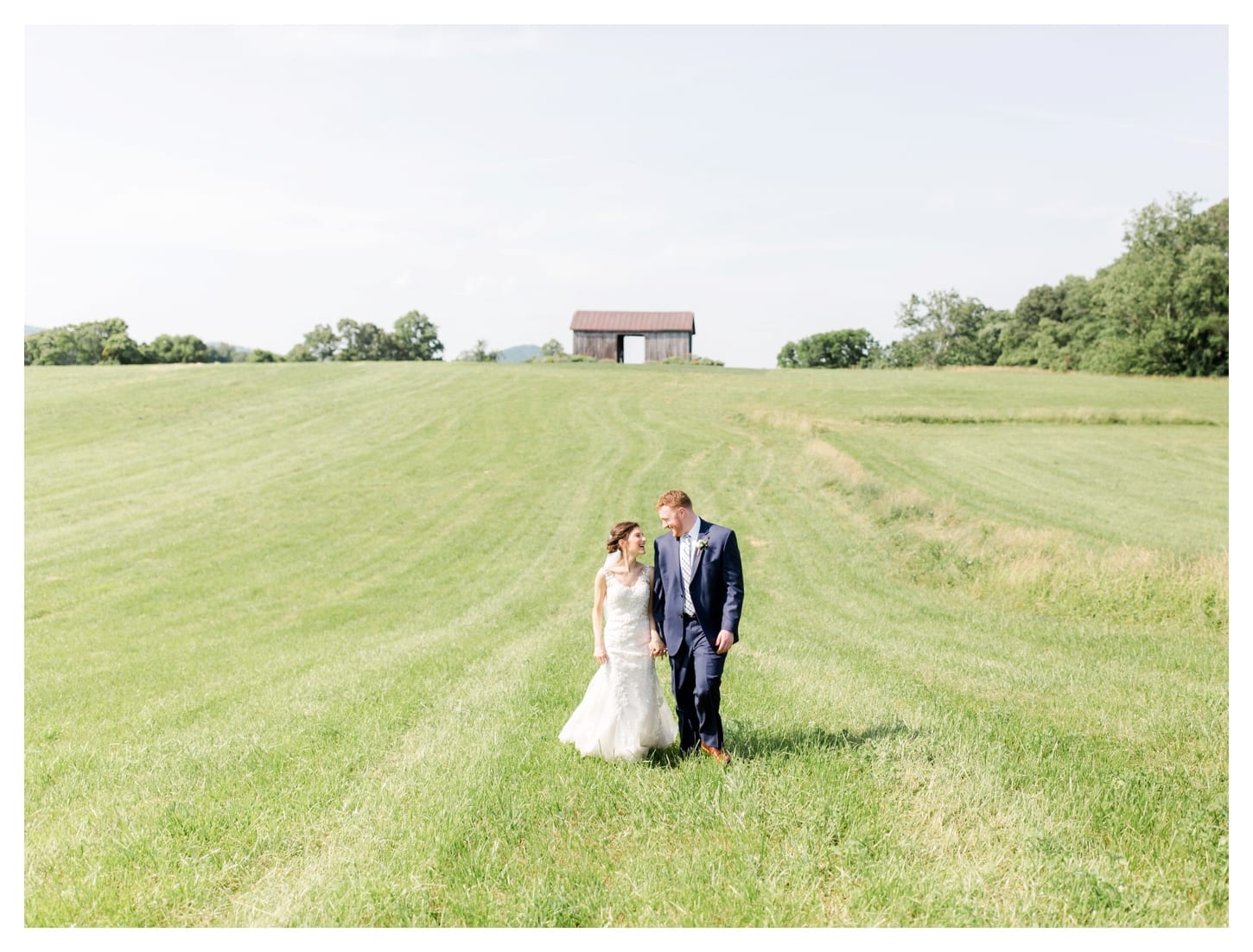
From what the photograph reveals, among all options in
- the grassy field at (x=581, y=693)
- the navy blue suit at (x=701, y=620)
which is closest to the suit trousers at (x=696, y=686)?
the navy blue suit at (x=701, y=620)

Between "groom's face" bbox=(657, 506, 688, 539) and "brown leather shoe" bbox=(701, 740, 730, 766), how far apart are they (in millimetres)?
1935

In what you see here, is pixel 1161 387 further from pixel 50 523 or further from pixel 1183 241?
pixel 50 523

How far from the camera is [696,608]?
26.7 feet

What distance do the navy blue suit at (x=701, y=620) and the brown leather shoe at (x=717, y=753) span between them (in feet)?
0.12

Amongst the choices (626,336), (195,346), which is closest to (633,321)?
(626,336)

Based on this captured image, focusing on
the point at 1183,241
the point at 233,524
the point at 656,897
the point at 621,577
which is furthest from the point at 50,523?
the point at 1183,241

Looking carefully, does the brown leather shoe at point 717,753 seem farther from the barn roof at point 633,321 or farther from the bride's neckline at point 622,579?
the barn roof at point 633,321

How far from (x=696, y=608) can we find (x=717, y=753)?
128 centimetres

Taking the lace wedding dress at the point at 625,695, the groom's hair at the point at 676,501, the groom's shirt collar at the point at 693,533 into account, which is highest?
the groom's hair at the point at 676,501

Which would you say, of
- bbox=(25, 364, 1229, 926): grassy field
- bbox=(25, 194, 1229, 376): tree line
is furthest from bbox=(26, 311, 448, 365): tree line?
bbox=(25, 364, 1229, 926): grassy field

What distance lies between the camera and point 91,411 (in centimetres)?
5334

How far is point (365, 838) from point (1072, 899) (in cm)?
474

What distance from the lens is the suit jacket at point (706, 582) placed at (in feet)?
26.6

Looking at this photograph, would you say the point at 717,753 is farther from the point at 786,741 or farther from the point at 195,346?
the point at 195,346
